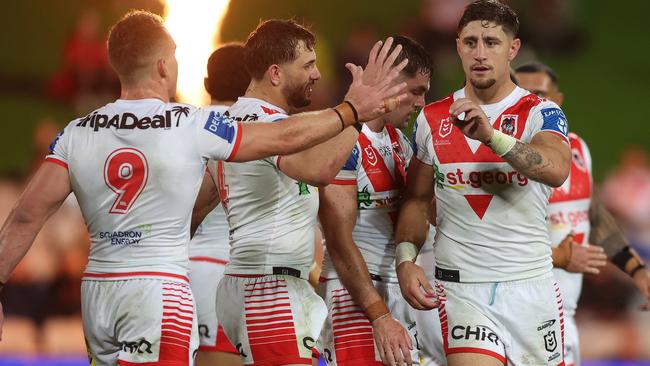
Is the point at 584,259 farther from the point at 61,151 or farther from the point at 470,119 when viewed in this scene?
the point at 61,151

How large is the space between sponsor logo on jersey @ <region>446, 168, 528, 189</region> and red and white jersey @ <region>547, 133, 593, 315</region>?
2210 mm

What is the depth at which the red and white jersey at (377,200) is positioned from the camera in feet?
21.8

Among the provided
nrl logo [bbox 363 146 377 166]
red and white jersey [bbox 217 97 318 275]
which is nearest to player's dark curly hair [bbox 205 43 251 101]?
nrl logo [bbox 363 146 377 166]

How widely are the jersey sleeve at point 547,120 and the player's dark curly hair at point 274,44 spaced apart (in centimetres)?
132

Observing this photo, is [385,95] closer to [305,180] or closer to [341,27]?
[305,180]

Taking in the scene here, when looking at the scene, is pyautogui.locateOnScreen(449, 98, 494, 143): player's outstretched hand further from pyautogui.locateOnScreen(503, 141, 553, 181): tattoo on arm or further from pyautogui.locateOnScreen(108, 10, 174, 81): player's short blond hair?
pyautogui.locateOnScreen(108, 10, 174, 81): player's short blond hair

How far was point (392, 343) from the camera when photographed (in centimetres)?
604

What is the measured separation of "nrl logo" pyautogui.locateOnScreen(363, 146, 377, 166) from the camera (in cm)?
663

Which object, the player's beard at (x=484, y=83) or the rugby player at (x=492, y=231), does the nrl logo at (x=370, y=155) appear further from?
the player's beard at (x=484, y=83)

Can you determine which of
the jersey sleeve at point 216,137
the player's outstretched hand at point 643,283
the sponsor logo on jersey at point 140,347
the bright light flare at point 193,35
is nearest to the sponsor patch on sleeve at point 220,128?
the jersey sleeve at point 216,137

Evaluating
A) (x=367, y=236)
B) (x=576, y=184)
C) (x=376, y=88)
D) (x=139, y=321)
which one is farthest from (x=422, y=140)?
(x=576, y=184)

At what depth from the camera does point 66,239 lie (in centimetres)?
1383

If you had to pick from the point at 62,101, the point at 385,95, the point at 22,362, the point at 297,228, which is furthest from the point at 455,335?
the point at 62,101

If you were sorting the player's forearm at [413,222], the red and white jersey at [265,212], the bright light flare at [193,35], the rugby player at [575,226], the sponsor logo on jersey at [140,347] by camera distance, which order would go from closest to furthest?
the sponsor logo on jersey at [140,347] → the red and white jersey at [265,212] → the player's forearm at [413,222] → the rugby player at [575,226] → the bright light flare at [193,35]
